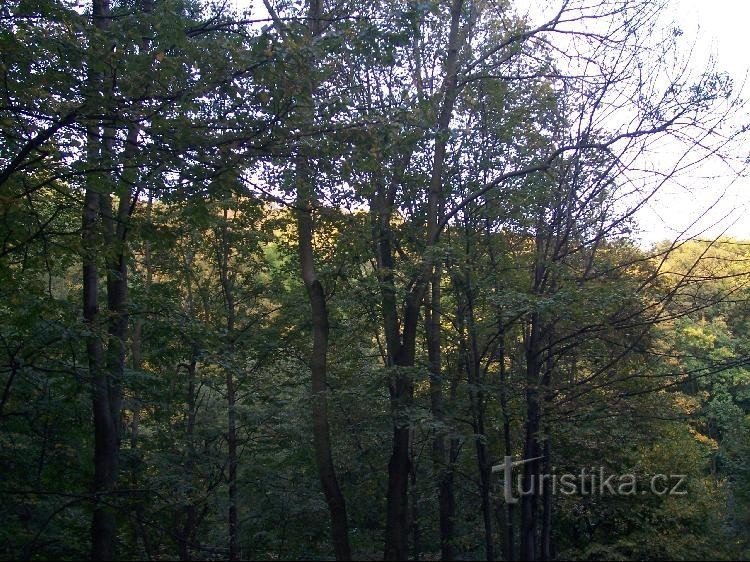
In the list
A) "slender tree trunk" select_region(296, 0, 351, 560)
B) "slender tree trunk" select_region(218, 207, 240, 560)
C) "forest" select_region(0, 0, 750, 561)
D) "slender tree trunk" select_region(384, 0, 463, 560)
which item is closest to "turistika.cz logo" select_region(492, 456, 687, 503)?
"forest" select_region(0, 0, 750, 561)

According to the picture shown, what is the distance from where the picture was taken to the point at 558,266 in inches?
325

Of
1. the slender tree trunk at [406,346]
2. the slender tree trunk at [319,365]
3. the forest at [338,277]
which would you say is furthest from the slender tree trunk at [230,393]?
the slender tree trunk at [406,346]

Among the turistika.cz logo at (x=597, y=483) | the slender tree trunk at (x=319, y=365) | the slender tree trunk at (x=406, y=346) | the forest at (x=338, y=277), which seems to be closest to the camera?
the forest at (x=338, y=277)

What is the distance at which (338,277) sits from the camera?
365 inches

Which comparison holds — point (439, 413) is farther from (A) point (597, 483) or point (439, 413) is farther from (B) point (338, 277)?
(A) point (597, 483)

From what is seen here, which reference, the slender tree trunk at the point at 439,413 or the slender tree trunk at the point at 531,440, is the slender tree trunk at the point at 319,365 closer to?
Answer: the slender tree trunk at the point at 439,413

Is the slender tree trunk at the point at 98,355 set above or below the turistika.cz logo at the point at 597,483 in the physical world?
above

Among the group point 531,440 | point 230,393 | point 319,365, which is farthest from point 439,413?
point 230,393

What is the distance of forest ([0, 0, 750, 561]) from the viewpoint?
540 centimetres

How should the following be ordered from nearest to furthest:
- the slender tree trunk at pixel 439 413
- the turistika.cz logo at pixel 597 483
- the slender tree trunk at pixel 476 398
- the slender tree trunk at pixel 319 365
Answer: the slender tree trunk at pixel 319 365, the slender tree trunk at pixel 476 398, the slender tree trunk at pixel 439 413, the turistika.cz logo at pixel 597 483

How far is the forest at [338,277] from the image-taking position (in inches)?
213

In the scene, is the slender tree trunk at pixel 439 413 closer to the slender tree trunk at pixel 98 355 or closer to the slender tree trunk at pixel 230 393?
the slender tree trunk at pixel 230 393

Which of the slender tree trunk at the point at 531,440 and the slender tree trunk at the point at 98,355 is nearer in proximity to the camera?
the slender tree trunk at the point at 98,355

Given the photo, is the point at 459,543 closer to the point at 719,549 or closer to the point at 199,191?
the point at 719,549
